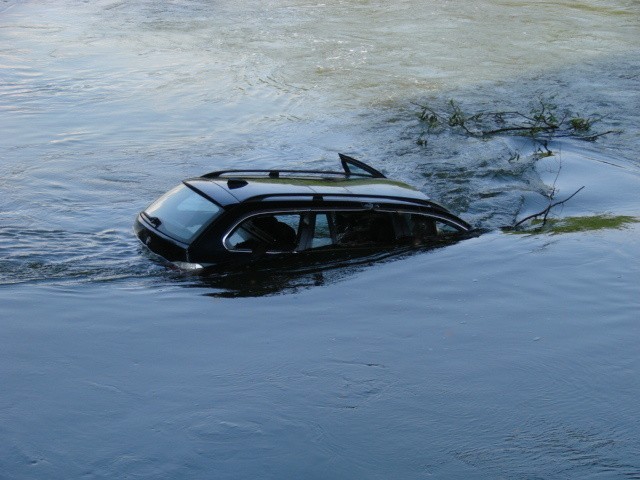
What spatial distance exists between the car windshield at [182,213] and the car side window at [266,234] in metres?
0.35

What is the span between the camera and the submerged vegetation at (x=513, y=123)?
21375 mm

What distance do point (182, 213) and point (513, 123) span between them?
12.5 meters

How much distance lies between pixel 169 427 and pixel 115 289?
326cm

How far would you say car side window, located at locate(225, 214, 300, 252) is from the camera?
36.6 ft

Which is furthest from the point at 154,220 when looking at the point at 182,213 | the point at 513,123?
the point at 513,123

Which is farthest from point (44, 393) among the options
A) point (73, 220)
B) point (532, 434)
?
point (73, 220)

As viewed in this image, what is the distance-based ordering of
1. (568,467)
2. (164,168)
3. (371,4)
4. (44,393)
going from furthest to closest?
(371,4), (164,168), (44,393), (568,467)

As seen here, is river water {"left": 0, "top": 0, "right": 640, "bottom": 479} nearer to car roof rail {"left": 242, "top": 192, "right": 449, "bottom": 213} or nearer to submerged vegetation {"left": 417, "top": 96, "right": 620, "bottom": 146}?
submerged vegetation {"left": 417, "top": 96, "right": 620, "bottom": 146}

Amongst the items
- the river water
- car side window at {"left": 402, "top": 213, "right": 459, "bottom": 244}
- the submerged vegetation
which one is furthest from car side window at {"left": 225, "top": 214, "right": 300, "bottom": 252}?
the submerged vegetation

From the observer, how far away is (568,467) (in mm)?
8719

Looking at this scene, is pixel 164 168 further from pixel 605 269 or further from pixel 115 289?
pixel 605 269

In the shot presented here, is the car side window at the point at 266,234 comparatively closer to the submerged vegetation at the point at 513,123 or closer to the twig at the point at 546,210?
the twig at the point at 546,210

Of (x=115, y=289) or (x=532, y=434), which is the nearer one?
(x=532, y=434)

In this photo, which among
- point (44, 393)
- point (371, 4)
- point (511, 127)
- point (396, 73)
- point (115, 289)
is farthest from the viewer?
point (371, 4)
